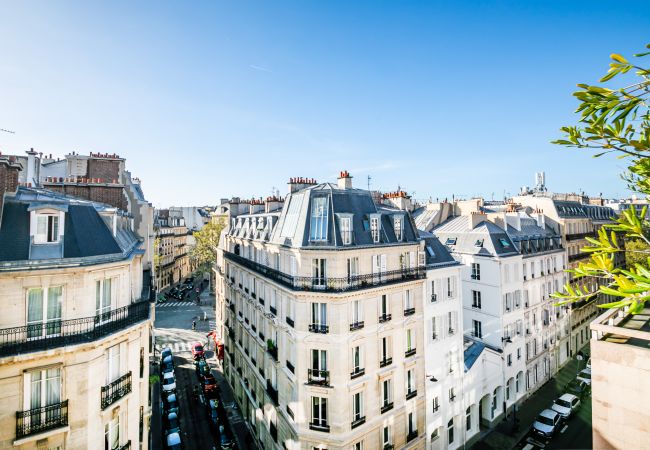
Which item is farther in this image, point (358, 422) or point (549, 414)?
point (549, 414)

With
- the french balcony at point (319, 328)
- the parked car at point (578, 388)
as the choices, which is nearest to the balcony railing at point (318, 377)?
the french balcony at point (319, 328)

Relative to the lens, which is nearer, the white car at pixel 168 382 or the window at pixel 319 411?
the window at pixel 319 411

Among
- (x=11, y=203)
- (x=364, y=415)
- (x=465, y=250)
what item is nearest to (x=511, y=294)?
(x=465, y=250)

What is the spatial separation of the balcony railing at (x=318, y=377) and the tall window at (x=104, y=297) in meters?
10.1

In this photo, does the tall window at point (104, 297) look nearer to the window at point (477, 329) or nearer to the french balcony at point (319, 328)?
the french balcony at point (319, 328)

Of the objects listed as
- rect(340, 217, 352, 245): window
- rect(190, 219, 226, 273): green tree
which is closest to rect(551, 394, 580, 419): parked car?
rect(340, 217, 352, 245): window

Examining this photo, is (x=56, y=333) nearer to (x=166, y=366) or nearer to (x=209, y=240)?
(x=166, y=366)

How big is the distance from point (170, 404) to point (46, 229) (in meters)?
21.6

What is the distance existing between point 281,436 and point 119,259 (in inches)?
562

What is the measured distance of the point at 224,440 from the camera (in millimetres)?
23578

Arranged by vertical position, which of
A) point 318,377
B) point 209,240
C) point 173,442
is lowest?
point 173,442

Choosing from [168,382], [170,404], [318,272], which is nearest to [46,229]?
[318,272]

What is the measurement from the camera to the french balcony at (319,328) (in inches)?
700

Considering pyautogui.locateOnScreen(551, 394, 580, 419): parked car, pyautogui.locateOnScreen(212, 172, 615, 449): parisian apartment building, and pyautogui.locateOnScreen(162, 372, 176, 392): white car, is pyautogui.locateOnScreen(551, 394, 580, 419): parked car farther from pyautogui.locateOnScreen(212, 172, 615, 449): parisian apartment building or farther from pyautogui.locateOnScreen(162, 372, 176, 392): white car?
pyautogui.locateOnScreen(162, 372, 176, 392): white car
